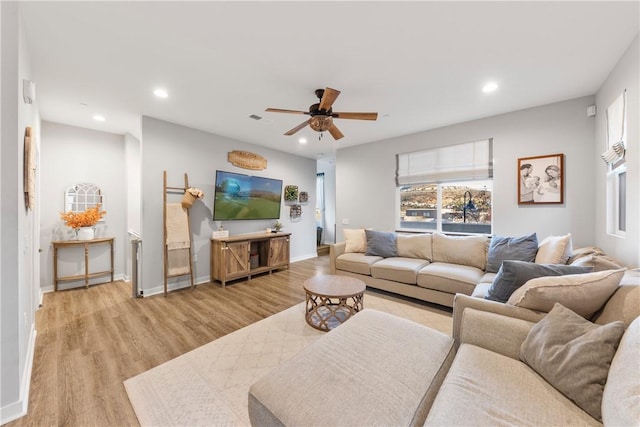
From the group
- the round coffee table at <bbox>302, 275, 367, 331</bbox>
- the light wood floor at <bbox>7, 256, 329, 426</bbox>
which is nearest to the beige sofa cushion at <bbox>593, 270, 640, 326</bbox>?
the round coffee table at <bbox>302, 275, 367, 331</bbox>

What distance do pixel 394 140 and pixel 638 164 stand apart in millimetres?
3158

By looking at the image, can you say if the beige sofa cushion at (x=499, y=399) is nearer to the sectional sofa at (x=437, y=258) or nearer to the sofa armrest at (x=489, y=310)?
the sofa armrest at (x=489, y=310)

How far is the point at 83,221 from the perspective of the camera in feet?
12.4

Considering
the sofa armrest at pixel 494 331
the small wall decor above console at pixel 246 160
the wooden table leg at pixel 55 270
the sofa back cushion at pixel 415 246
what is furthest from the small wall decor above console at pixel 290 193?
the sofa armrest at pixel 494 331

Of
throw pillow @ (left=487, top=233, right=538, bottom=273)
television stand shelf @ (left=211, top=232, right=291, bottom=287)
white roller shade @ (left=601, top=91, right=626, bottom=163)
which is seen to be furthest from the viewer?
television stand shelf @ (left=211, top=232, right=291, bottom=287)

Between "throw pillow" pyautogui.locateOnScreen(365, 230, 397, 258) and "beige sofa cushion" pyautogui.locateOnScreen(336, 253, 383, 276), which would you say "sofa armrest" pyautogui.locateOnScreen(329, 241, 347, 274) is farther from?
"throw pillow" pyautogui.locateOnScreen(365, 230, 397, 258)

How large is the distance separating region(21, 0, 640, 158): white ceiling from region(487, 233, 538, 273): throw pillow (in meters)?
1.77

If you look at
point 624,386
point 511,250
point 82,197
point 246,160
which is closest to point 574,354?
point 624,386

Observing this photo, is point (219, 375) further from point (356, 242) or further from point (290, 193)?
point (290, 193)

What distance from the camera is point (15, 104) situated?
1.56m

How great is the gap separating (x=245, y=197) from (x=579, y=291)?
456 centimetres

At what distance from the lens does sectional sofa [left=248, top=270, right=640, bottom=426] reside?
0.95 metres

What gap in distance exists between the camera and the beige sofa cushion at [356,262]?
3.68 metres

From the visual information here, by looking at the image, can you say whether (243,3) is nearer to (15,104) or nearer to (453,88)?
(15,104)
